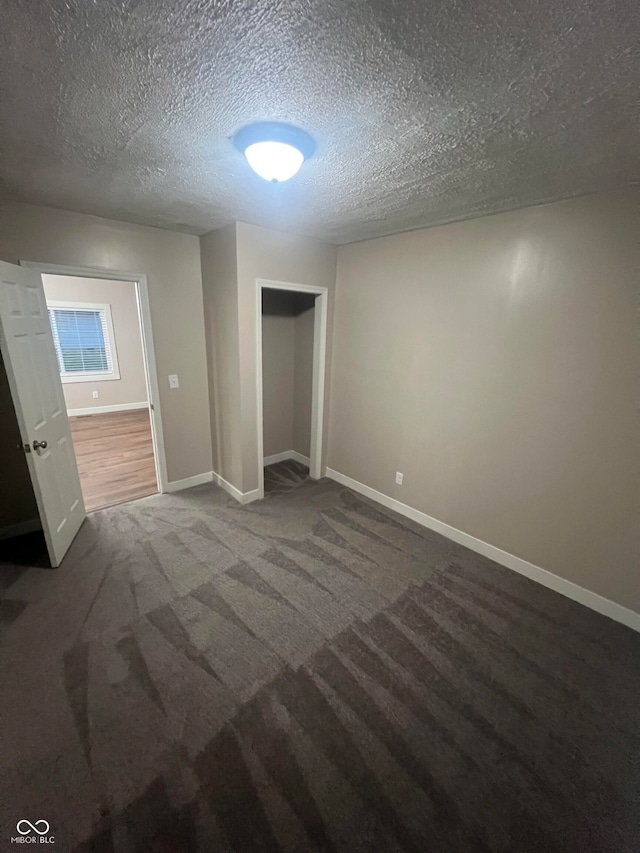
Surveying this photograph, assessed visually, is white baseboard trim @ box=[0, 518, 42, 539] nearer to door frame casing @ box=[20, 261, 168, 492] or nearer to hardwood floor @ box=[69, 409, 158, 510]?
hardwood floor @ box=[69, 409, 158, 510]

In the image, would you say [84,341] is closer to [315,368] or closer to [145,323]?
[145,323]

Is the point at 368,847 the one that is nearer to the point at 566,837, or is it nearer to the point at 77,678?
the point at 566,837

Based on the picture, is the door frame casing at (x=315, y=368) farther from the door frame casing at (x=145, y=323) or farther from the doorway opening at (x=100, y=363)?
the doorway opening at (x=100, y=363)

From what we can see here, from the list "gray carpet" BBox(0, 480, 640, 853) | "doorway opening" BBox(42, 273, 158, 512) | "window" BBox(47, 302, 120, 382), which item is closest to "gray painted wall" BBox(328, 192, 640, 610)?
"gray carpet" BBox(0, 480, 640, 853)

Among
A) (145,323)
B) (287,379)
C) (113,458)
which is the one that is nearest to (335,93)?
(145,323)

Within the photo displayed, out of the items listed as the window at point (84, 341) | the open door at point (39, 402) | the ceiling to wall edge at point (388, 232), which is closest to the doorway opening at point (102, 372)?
the window at point (84, 341)

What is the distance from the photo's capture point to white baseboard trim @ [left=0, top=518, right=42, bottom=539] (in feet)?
8.82

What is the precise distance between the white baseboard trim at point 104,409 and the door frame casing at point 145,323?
3.90 meters

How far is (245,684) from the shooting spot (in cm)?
165

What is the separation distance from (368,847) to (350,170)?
2.83 m

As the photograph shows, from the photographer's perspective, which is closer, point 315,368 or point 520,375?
point 520,375

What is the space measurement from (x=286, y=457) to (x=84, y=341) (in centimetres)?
465

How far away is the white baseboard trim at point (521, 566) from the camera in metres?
2.09

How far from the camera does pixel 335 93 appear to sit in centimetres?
112
